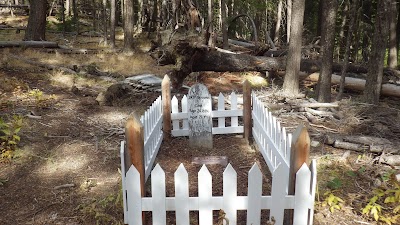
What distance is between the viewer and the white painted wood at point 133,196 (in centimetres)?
290

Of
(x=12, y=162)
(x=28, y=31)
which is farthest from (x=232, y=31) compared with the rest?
(x=12, y=162)

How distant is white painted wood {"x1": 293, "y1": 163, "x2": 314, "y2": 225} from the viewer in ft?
9.30

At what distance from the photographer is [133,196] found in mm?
2969

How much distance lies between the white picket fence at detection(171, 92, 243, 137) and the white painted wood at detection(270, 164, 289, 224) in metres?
2.91

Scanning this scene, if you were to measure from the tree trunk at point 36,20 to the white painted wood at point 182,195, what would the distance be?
14204mm

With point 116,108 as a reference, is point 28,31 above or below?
above

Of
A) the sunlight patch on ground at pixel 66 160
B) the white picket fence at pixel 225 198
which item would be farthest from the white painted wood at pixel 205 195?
the sunlight patch on ground at pixel 66 160

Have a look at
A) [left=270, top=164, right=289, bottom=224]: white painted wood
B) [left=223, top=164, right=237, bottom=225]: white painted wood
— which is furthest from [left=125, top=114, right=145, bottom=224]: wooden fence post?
[left=270, top=164, right=289, bottom=224]: white painted wood

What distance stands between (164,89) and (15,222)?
2873 millimetres

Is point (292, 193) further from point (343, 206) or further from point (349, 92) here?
point (349, 92)

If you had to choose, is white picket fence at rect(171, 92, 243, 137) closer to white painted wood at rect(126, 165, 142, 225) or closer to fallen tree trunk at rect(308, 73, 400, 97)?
white painted wood at rect(126, 165, 142, 225)

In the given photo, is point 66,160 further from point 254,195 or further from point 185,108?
point 254,195

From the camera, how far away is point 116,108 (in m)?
7.43

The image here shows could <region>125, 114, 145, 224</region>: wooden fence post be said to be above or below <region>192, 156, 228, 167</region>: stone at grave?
above
